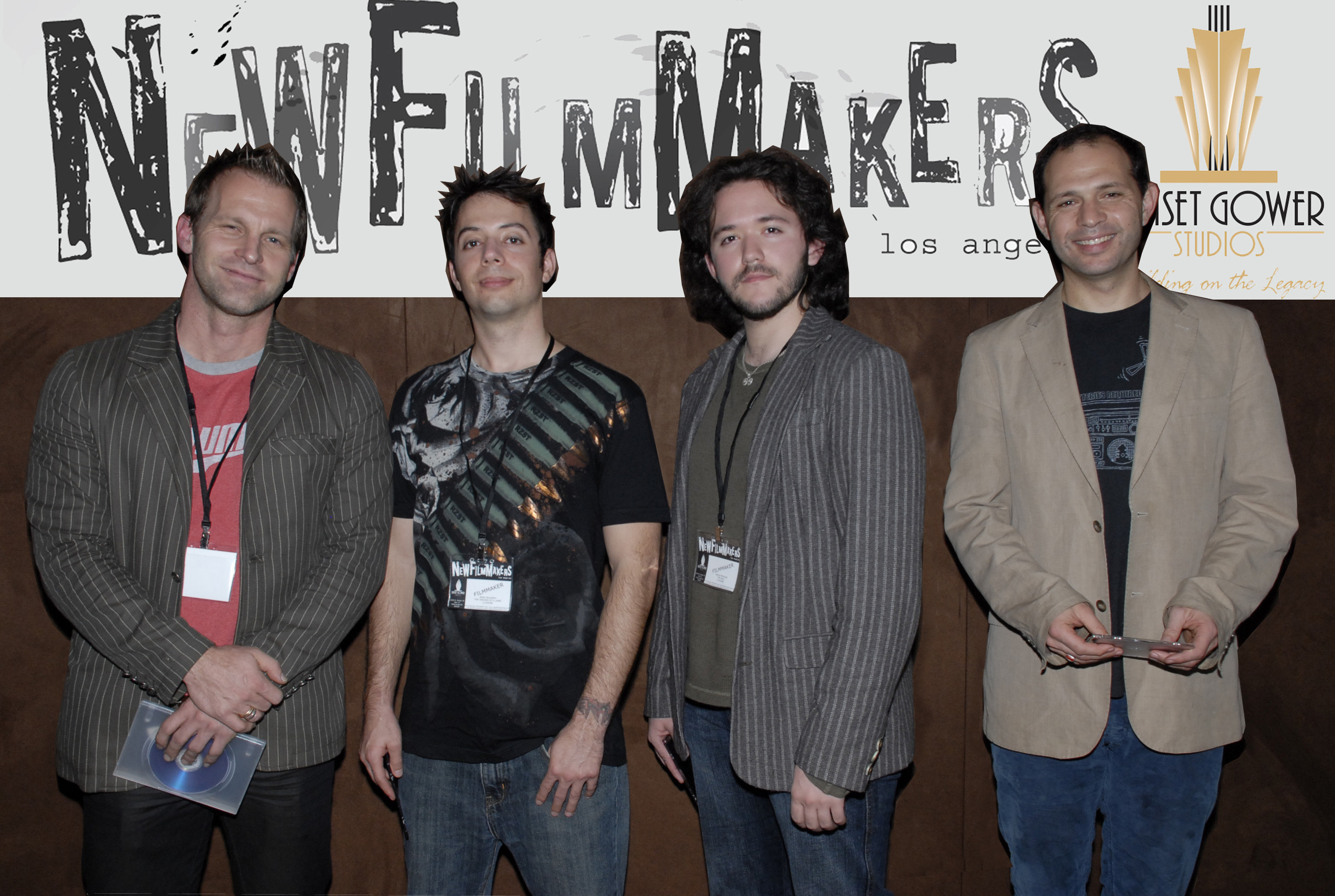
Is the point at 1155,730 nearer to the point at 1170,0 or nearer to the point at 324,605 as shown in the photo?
the point at 324,605

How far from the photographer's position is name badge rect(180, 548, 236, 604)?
6.76 feet

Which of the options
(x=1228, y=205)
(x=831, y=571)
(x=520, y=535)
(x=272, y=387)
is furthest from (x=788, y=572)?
(x=1228, y=205)

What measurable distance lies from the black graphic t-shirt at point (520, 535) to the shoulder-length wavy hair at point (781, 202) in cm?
50

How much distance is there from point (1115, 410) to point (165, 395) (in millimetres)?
2195

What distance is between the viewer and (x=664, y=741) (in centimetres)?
229

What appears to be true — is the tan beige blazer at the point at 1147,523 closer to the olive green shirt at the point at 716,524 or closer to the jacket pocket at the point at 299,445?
the olive green shirt at the point at 716,524

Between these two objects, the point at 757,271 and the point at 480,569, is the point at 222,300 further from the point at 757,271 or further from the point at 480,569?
the point at 757,271

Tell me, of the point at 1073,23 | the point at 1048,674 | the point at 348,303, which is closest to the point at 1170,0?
the point at 1073,23

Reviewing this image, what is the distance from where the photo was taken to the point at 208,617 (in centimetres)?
208

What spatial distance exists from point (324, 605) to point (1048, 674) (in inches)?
64.9

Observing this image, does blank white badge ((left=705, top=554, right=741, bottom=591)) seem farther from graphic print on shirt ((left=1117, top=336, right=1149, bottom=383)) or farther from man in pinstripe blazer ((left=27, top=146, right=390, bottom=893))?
graphic print on shirt ((left=1117, top=336, right=1149, bottom=383))

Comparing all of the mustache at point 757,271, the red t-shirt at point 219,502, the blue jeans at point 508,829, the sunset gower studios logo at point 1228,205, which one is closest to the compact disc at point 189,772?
the red t-shirt at point 219,502

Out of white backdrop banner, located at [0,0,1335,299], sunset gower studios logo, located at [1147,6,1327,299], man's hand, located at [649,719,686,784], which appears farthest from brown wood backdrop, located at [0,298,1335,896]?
man's hand, located at [649,719,686,784]

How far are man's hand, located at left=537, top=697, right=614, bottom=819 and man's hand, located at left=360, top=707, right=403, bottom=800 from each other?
36 centimetres
